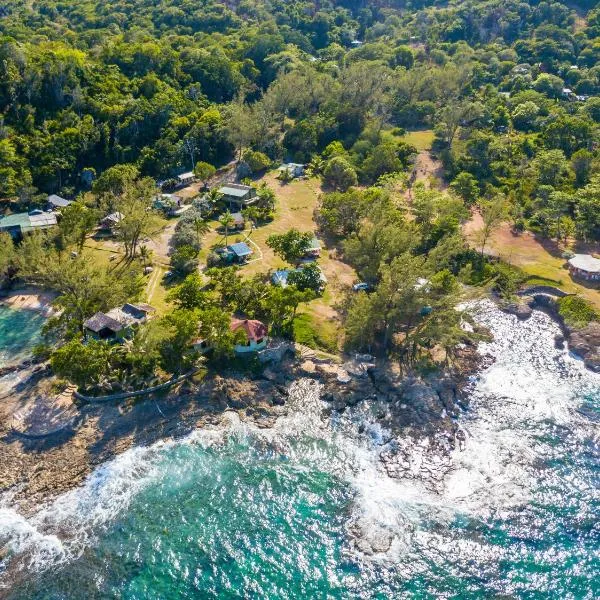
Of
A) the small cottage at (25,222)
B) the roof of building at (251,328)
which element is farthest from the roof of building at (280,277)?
the small cottage at (25,222)

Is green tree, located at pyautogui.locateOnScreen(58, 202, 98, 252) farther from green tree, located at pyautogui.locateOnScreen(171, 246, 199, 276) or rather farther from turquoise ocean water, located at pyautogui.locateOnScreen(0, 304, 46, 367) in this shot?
green tree, located at pyautogui.locateOnScreen(171, 246, 199, 276)

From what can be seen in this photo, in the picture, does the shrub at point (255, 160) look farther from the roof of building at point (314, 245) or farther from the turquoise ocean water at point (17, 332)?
the turquoise ocean water at point (17, 332)

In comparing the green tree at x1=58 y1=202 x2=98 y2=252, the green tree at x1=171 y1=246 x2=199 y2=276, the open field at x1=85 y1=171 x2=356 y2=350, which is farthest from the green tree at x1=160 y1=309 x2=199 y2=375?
the green tree at x1=58 y1=202 x2=98 y2=252

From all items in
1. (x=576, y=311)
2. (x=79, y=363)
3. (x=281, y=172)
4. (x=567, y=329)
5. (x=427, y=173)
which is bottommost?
(x=567, y=329)

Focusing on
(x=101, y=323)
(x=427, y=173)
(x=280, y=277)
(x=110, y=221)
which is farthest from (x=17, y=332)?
(x=427, y=173)

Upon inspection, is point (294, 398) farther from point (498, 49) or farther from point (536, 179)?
point (498, 49)

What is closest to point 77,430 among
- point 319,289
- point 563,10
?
point 319,289

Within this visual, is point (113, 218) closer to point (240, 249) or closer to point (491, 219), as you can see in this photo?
point (240, 249)
